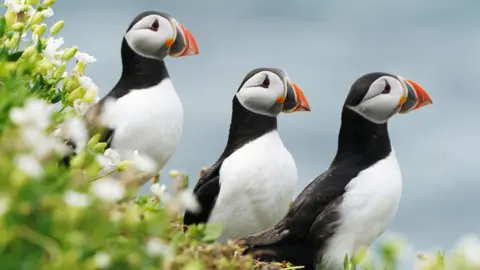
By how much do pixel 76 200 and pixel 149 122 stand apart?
13.4 ft

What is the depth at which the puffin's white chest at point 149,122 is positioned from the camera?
271 inches

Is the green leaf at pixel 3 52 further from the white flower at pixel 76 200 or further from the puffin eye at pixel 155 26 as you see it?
the white flower at pixel 76 200

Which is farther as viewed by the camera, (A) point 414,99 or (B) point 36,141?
(A) point 414,99

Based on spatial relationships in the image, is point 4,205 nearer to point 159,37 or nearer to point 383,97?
point 383,97

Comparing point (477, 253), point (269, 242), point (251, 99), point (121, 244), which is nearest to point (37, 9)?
point (251, 99)

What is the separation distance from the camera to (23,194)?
286 centimetres

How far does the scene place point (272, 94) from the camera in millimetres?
6797

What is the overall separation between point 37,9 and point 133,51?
114 cm

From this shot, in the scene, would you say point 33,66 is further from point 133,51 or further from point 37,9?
point 133,51

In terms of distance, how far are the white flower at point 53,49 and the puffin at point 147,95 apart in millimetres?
695

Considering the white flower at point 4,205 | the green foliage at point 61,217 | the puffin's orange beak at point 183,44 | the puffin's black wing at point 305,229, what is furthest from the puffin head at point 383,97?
the white flower at point 4,205

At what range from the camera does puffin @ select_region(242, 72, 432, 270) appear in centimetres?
629

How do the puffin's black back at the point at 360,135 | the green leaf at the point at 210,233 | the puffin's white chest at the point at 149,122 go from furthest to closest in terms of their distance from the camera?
1. the puffin's white chest at the point at 149,122
2. the puffin's black back at the point at 360,135
3. the green leaf at the point at 210,233

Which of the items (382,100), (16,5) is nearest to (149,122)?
(16,5)
